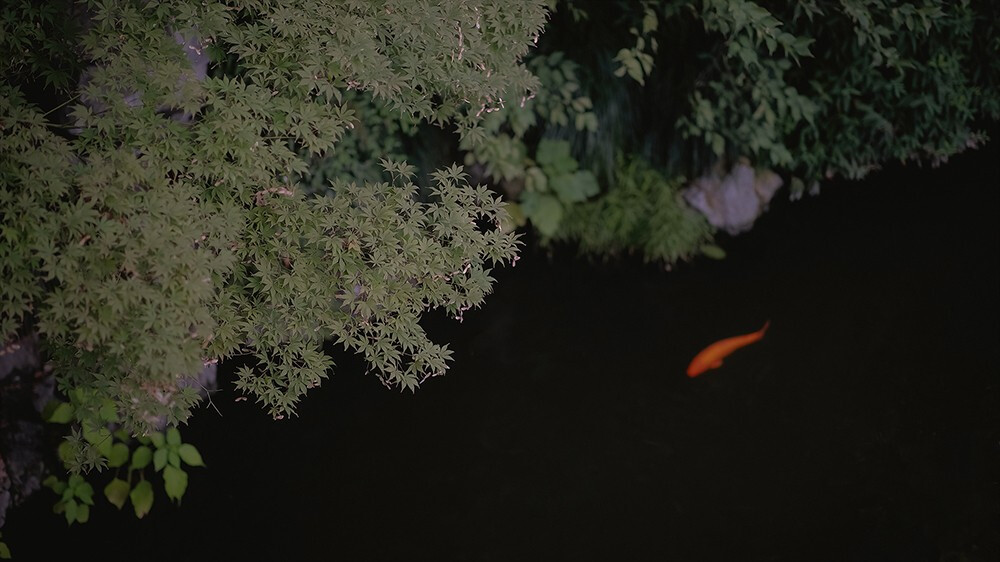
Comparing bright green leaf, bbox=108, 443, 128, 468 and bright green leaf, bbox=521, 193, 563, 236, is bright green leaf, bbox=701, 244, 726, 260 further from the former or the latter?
bright green leaf, bbox=108, 443, 128, 468

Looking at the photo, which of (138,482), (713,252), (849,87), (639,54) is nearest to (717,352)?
(713,252)

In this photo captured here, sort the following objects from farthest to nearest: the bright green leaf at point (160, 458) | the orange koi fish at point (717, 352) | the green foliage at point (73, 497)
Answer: the orange koi fish at point (717, 352)
the bright green leaf at point (160, 458)
the green foliage at point (73, 497)

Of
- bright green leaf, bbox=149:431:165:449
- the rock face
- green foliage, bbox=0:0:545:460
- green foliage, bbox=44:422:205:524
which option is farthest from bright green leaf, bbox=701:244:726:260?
bright green leaf, bbox=149:431:165:449

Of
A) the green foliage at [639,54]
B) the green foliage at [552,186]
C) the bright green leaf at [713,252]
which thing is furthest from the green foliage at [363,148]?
the bright green leaf at [713,252]

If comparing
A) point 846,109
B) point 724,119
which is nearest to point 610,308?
point 724,119

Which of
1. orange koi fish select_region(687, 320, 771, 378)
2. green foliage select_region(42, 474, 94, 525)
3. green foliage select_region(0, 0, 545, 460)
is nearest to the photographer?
green foliage select_region(0, 0, 545, 460)

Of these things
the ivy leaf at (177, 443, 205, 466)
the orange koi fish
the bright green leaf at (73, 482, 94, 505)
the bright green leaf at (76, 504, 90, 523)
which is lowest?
the bright green leaf at (76, 504, 90, 523)

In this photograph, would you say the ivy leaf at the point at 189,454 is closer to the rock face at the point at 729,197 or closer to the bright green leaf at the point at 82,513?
the bright green leaf at the point at 82,513
